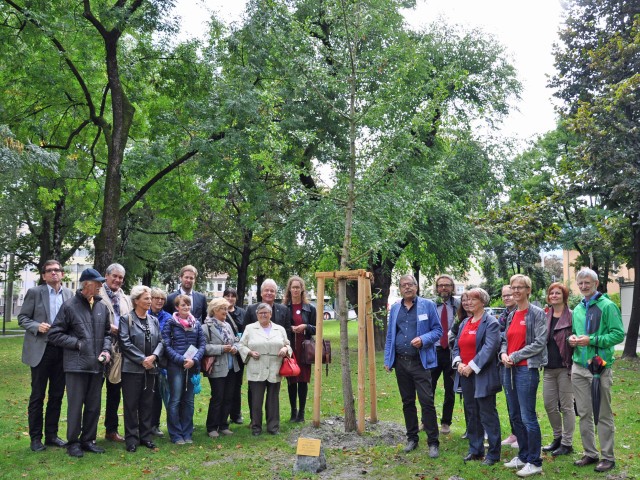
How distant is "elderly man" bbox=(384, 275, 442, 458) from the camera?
7516 millimetres

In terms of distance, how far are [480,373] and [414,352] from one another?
0.87m

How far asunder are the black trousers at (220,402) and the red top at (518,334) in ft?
12.8

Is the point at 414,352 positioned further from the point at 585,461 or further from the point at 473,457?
the point at 585,461

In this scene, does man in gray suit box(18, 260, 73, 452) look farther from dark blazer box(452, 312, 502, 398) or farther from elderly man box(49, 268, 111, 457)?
dark blazer box(452, 312, 502, 398)

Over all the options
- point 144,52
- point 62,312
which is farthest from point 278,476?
point 144,52

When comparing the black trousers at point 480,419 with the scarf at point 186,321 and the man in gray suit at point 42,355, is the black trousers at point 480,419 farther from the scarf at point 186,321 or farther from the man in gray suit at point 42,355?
the man in gray suit at point 42,355

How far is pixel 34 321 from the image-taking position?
7.59m

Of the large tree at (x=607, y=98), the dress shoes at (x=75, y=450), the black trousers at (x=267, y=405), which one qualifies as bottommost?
the dress shoes at (x=75, y=450)

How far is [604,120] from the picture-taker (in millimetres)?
16938

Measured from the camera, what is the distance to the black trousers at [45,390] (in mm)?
7598

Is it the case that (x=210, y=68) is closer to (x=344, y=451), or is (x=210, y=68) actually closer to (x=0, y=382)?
(x=0, y=382)

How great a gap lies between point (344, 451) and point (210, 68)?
1252 cm

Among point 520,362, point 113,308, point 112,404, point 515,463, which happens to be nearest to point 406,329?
point 520,362

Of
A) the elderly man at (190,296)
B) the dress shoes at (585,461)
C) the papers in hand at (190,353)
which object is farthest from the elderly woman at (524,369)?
the elderly man at (190,296)
